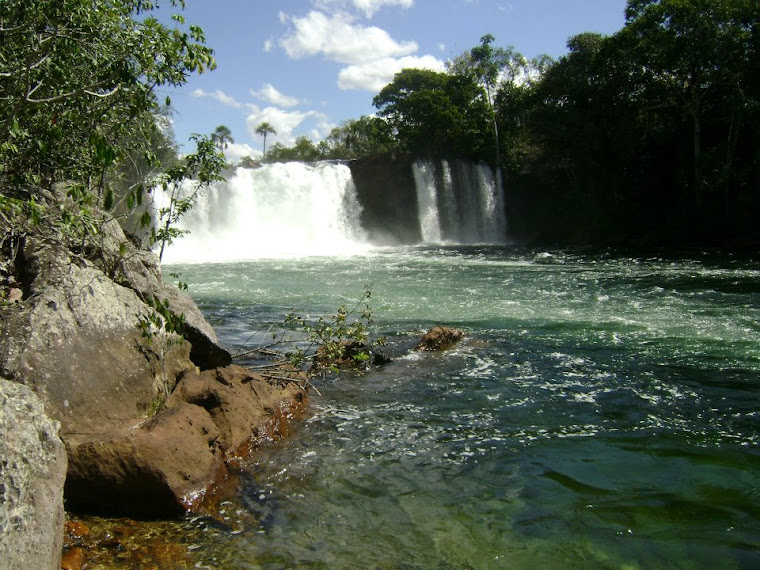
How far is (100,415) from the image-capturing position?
14.7 ft

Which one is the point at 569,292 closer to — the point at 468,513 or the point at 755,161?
the point at 468,513

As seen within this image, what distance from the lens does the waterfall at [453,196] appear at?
125 ft

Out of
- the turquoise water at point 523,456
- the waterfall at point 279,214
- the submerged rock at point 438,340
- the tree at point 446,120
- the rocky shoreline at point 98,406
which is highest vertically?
the tree at point 446,120

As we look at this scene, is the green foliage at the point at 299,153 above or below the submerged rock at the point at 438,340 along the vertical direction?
above

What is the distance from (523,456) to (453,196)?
112 ft

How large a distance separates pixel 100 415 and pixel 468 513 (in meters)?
2.79

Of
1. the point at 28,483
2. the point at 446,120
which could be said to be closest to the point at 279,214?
the point at 446,120

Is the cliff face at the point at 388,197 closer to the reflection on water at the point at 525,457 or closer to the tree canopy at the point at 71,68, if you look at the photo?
the reflection on water at the point at 525,457

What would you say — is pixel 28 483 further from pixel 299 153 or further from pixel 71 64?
pixel 299 153

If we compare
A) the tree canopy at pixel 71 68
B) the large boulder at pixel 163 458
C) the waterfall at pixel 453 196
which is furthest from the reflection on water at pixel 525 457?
the waterfall at pixel 453 196

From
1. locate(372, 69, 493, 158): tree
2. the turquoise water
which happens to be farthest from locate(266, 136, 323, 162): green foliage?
the turquoise water

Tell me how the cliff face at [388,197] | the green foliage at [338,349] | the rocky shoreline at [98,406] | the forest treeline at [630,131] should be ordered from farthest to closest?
the cliff face at [388,197] < the forest treeline at [630,131] < the green foliage at [338,349] < the rocky shoreline at [98,406]

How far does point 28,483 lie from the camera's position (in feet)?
Answer: 9.27

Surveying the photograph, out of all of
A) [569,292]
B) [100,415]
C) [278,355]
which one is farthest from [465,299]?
[100,415]
